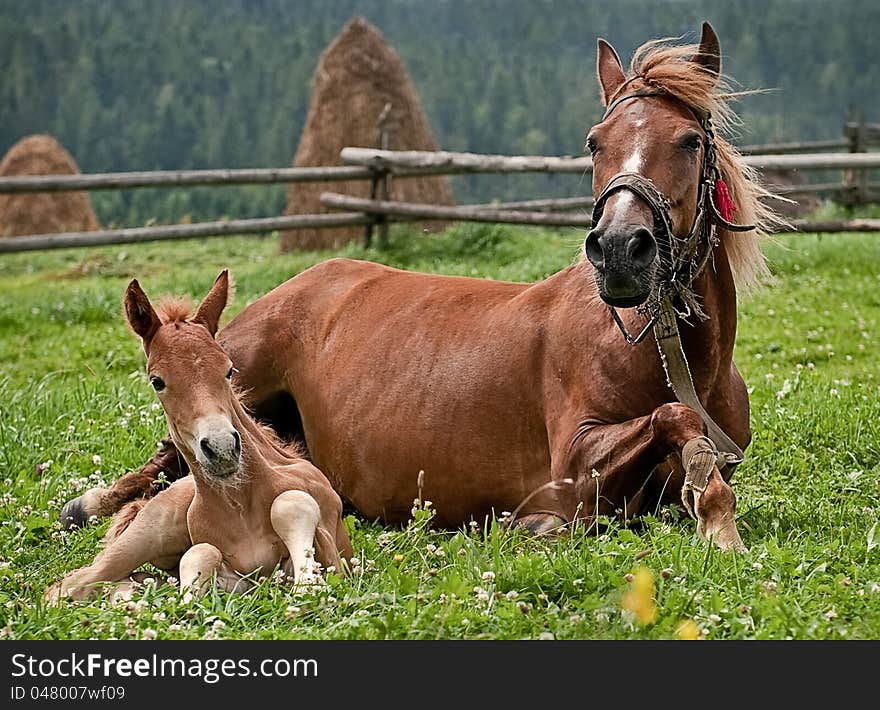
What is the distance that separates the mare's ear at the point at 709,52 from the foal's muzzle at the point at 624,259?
100 cm


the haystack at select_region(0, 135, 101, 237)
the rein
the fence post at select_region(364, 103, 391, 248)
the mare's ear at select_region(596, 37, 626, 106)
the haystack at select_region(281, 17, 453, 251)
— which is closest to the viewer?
the rein

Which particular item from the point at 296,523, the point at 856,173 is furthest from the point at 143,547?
the point at 856,173

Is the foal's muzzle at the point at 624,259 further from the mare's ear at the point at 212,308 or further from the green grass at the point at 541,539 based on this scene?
the mare's ear at the point at 212,308

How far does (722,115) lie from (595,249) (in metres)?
1.05

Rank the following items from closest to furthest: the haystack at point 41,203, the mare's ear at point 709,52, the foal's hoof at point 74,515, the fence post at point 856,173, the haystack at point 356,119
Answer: the mare's ear at point 709,52 < the foal's hoof at point 74,515 < the fence post at point 856,173 < the haystack at point 356,119 < the haystack at point 41,203

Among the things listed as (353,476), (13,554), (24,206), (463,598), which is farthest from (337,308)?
(24,206)

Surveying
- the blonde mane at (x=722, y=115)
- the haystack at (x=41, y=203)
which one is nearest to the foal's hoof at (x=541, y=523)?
the blonde mane at (x=722, y=115)

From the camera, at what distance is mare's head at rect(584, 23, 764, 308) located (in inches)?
148

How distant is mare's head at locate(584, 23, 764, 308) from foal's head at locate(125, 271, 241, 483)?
1286mm

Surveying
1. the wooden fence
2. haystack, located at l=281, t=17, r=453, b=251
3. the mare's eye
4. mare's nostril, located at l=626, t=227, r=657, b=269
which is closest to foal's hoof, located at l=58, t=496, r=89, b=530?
mare's nostril, located at l=626, t=227, r=657, b=269

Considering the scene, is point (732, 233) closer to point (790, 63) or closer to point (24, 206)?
point (24, 206)

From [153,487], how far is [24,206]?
56.3 ft

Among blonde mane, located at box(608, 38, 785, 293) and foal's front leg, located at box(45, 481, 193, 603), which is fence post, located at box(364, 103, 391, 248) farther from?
foal's front leg, located at box(45, 481, 193, 603)

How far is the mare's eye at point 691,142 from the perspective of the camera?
13.5 ft
